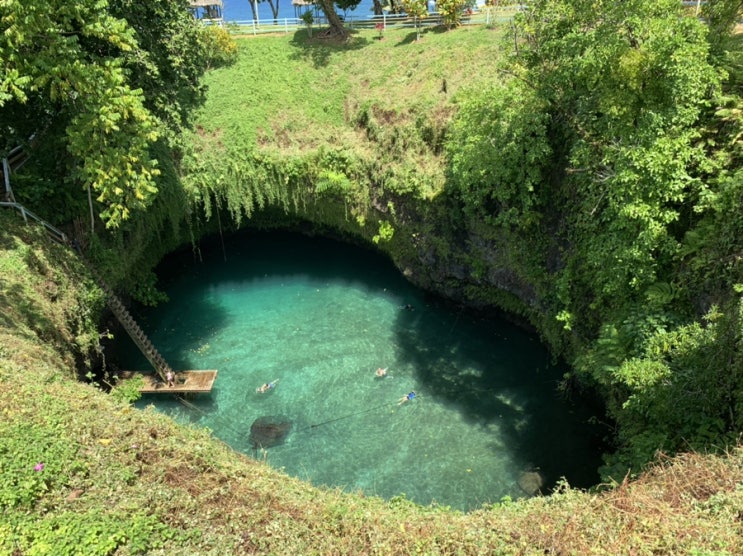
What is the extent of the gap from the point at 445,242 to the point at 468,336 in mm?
3966

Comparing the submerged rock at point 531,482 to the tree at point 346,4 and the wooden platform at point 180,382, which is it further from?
the tree at point 346,4

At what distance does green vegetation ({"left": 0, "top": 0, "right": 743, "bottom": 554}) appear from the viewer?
7.62 metres

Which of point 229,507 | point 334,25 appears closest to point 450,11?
point 334,25

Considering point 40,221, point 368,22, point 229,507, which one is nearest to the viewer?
point 229,507

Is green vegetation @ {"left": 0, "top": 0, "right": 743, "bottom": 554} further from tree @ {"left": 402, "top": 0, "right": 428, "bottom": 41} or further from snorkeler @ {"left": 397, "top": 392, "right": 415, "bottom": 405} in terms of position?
snorkeler @ {"left": 397, "top": 392, "right": 415, "bottom": 405}

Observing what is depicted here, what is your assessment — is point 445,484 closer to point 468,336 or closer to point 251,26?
point 468,336

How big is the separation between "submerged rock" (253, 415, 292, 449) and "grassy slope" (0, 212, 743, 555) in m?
5.32

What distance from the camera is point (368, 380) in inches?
664

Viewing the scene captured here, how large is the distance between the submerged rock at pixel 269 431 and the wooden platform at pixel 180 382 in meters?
2.28

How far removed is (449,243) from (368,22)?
61.3ft

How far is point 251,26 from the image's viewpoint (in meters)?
31.3

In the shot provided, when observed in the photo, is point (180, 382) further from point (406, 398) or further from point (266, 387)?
point (406, 398)

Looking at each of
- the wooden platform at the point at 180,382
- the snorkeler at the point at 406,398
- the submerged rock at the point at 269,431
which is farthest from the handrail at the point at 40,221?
the snorkeler at the point at 406,398

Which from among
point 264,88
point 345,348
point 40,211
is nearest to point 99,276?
point 40,211
